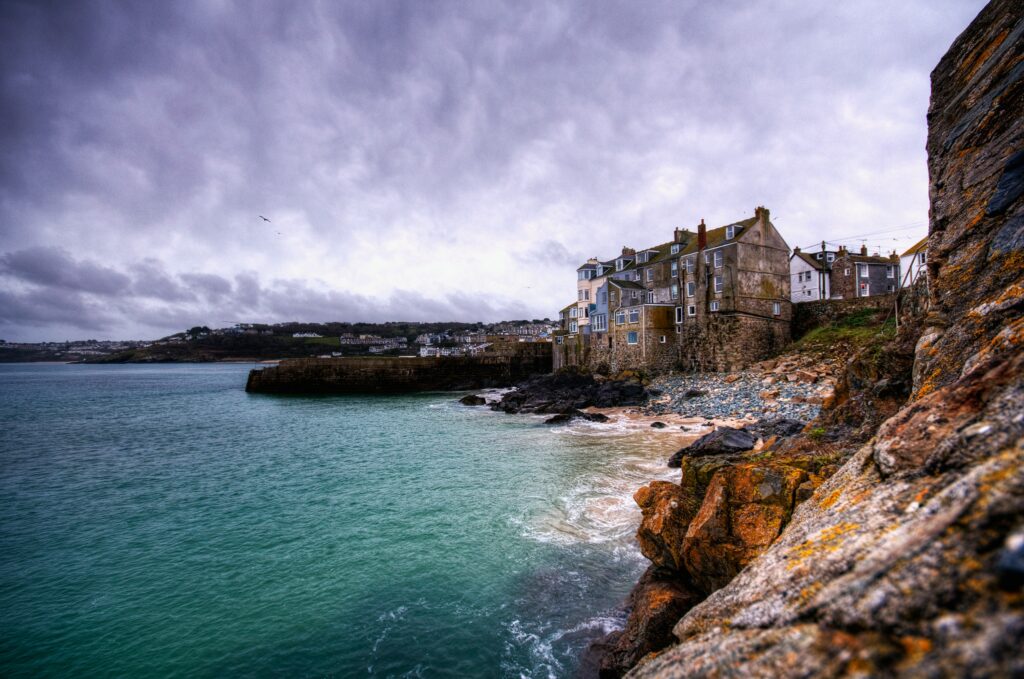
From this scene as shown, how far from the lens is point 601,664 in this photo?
733cm

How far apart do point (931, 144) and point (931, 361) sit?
14.1 feet

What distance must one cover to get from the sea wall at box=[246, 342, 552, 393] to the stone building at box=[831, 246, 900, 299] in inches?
1407

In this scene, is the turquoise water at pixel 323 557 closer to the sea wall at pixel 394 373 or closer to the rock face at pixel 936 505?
the rock face at pixel 936 505

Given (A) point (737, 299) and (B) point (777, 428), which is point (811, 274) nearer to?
(A) point (737, 299)

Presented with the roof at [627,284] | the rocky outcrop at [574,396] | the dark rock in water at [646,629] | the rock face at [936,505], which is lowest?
the dark rock in water at [646,629]

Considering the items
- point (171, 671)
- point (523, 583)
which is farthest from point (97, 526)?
point (523, 583)

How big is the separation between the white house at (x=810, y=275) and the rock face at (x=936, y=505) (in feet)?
172

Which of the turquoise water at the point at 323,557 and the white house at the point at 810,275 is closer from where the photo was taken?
the turquoise water at the point at 323,557

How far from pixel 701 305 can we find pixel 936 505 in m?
41.7

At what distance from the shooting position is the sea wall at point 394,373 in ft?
186

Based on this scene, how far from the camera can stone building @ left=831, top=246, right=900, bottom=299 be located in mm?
49562

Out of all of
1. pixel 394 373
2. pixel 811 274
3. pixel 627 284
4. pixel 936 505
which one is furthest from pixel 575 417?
pixel 811 274

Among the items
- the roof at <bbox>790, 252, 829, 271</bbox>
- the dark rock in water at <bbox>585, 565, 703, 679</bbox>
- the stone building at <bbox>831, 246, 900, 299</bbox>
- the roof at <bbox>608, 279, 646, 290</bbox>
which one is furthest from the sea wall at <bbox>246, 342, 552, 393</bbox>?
the dark rock in water at <bbox>585, 565, 703, 679</bbox>

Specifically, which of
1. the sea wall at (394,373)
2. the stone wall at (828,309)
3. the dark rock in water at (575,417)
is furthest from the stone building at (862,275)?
the dark rock in water at (575,417)
